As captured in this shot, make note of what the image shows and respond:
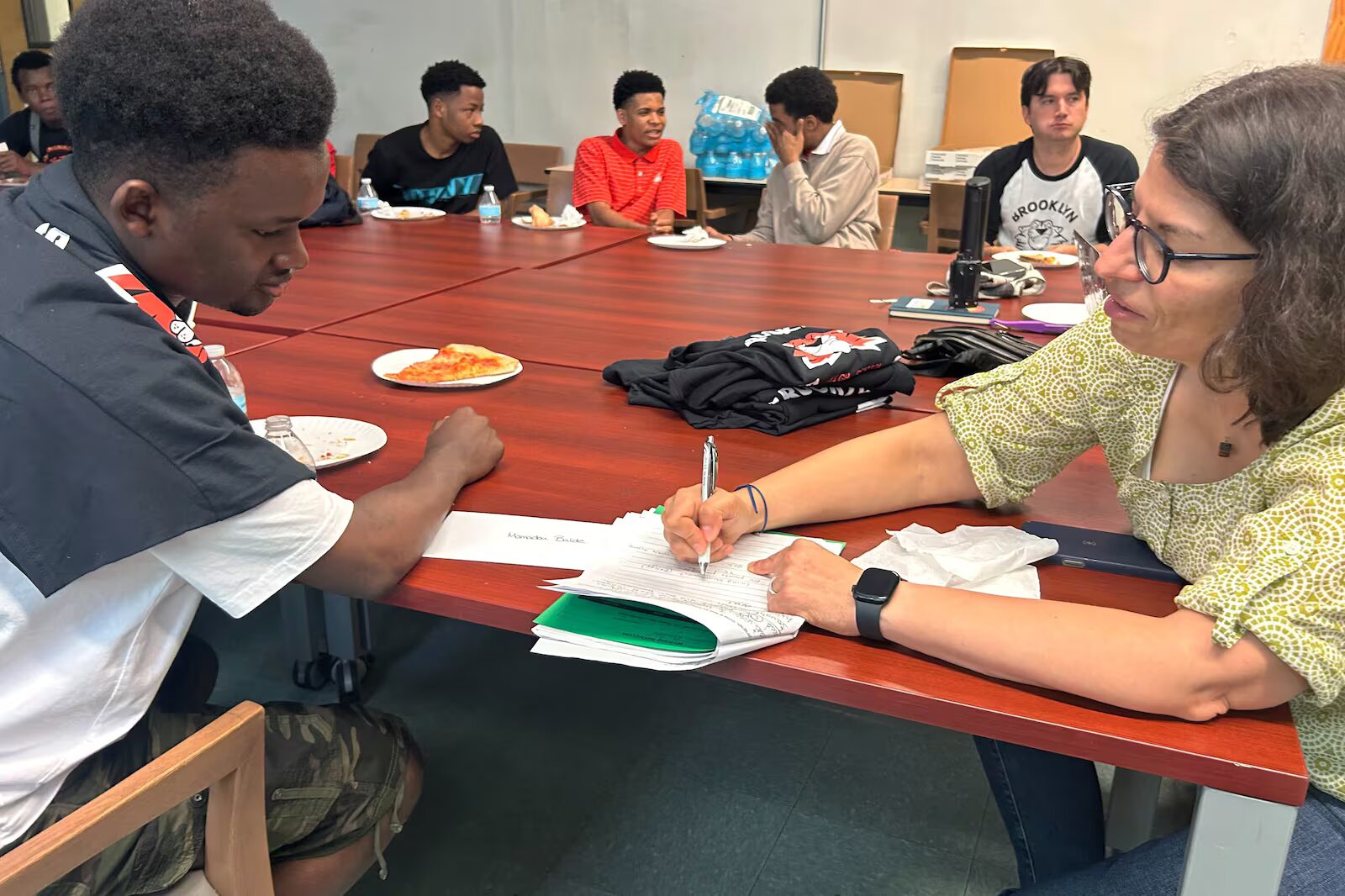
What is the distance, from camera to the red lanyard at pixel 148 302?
938 millimetres

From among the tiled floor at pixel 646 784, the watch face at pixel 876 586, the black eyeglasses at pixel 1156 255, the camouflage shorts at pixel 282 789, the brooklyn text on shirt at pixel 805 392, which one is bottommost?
the tiled floor at pixel 646 784

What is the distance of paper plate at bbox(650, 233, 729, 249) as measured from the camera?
10.6 ft

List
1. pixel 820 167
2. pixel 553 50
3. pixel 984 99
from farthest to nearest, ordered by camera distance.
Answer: pixel 553 50
pixel 984 99
pixel 820 167

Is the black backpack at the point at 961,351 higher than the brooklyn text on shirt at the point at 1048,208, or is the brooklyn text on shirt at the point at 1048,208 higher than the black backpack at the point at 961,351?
the brooklyn text on shirt at the point at 1048,208

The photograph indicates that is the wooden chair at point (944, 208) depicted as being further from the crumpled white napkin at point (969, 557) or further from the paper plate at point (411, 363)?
the crumpled white napkin at point (969, 557)

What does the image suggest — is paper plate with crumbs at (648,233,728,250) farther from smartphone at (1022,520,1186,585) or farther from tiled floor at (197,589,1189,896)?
smartphone at (1022,520,1186,585)

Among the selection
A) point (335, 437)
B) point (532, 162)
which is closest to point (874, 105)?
point (532, 162)

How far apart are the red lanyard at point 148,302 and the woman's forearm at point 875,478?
652mm

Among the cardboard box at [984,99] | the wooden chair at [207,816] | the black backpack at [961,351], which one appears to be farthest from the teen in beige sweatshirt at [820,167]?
the wooden chair at [207,816]

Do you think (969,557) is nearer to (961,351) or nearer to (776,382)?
(776,382)

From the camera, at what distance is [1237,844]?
0.85 metres

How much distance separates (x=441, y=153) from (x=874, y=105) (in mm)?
2482

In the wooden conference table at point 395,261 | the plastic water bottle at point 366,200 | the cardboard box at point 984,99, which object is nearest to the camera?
the wooden conference table at point 395,261

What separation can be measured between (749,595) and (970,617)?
0.23m
